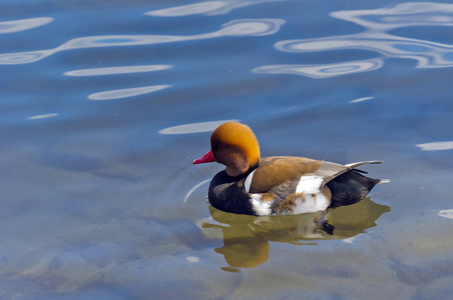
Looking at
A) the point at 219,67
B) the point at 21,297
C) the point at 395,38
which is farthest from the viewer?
the point at 395,38

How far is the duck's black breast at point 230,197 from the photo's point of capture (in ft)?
18.6

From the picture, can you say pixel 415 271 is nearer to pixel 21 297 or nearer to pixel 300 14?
pixel 21 297

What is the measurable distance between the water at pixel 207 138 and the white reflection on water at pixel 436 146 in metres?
0.02

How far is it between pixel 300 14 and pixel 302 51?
952 mm

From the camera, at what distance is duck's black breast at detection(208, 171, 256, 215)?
567 cm

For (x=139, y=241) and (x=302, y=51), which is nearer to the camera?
(x=139, y=241)

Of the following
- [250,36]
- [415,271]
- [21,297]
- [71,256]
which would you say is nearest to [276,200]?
[415,271]

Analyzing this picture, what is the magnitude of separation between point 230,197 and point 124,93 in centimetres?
286

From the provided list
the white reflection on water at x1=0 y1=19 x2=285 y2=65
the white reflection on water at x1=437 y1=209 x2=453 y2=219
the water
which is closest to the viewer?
the water

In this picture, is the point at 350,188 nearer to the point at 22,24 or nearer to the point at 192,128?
the point at 192,128

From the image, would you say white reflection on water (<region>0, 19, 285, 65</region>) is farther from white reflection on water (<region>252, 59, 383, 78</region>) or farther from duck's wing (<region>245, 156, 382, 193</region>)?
duck's wing (<region>245, 156, 382, 193</region>)

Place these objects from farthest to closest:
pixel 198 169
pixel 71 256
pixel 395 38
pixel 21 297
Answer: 1. pixel 395 38
2. pixel 198 169
3. pixel 71 256
4. pixel 21 297

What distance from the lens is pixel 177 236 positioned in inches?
209

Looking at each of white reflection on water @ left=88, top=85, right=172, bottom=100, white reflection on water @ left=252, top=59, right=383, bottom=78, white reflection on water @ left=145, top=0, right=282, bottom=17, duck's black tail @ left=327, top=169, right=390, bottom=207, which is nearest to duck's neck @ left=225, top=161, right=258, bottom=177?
duck's black tail @ left=327, top=169, right=390, bottom=207
